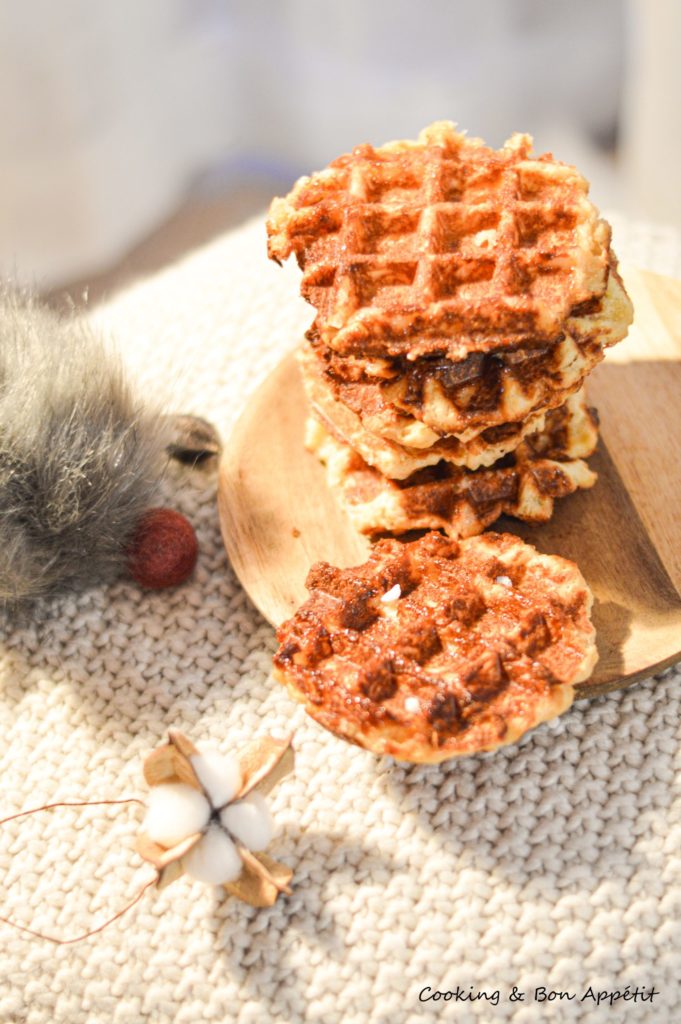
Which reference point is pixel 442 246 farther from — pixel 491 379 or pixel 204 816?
pixel 204 816

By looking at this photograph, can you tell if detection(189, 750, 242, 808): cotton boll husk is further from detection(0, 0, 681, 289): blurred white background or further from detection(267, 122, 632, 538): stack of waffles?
detection(0, 0, 681, 289): blurred white background

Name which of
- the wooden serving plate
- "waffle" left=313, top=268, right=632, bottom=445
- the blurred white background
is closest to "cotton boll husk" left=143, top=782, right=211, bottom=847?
the wooden serving plate

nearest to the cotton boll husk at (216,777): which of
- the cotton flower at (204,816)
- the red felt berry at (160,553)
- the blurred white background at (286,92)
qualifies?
the cotton flower at (204,816)

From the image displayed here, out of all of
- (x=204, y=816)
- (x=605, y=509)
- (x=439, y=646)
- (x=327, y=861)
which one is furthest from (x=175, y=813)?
(x=605, y=509)

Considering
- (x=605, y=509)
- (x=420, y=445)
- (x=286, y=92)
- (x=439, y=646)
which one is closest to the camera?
(x=439, y=646)

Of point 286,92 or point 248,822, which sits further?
point 286,92

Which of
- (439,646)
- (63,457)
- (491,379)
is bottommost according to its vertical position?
(439,646)

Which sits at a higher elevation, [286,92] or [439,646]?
[286,92]
